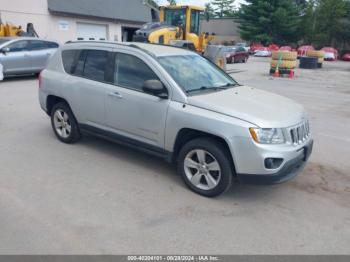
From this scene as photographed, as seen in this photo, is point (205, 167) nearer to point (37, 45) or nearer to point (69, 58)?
point (69, 58)

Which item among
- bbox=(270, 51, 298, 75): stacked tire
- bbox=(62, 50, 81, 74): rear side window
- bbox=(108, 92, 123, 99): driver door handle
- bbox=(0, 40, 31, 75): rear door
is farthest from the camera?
bbox=(270, 51, 298, 75): stacked tire


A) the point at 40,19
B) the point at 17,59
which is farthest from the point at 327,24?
the point at 17,59

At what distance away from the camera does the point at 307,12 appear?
51.9 meters

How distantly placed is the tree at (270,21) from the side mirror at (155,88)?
1945 inches

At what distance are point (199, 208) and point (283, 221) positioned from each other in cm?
93

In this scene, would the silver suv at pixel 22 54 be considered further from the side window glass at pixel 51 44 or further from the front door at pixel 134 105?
the front door at pixel 134 105

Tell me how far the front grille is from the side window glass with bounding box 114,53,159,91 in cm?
184

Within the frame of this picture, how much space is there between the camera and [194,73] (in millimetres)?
4973

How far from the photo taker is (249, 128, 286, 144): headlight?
12.5 feet

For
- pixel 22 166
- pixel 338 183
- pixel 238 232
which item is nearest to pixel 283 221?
pixel 238 232

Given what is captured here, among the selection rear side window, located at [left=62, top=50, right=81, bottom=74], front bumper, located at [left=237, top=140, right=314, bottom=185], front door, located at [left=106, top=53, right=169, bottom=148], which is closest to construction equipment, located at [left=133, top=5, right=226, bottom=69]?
rear side window, located at [left=62, top=50, right=81, bottom=74]

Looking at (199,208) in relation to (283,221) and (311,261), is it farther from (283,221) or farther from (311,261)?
(311,261)

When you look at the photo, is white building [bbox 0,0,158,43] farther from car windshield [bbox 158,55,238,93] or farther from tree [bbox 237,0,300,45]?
tree [bbox 237,0,300,45]

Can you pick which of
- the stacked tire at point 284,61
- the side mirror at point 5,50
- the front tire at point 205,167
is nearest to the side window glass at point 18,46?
the side mirror at point 5,50
